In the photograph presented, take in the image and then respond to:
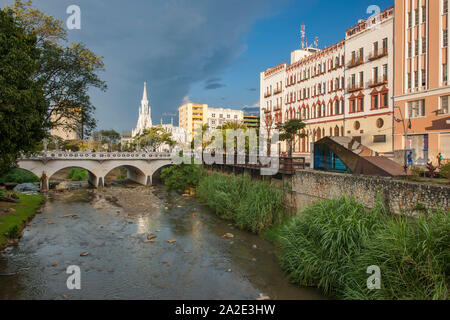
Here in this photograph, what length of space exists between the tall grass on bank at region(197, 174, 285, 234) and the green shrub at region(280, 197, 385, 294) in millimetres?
6429

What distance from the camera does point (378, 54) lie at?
33.2 metres

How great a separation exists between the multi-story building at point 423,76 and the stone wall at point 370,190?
10.1m

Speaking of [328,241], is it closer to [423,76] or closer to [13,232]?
[13,232]

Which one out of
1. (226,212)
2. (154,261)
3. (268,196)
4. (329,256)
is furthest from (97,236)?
(329,256)

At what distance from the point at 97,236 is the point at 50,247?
10.3 feet

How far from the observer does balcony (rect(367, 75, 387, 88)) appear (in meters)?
32.7

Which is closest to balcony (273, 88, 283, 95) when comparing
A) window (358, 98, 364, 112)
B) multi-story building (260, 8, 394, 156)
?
multi-story building (260, 8, 394, 156)

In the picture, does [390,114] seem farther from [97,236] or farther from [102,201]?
[102,201]

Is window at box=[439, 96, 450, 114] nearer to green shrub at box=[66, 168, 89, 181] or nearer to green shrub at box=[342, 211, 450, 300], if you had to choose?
green shrub at box=[342, 211, 450, 300]

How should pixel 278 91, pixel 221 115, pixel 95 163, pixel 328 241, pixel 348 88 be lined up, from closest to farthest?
pixel 328 241 < pixel 348 88 < pixel 95 163 < pixel 278 91 < pixel 221 115

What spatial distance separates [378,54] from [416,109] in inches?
331

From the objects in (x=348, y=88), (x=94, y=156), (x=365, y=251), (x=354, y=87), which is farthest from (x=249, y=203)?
(x=94, y=156)
